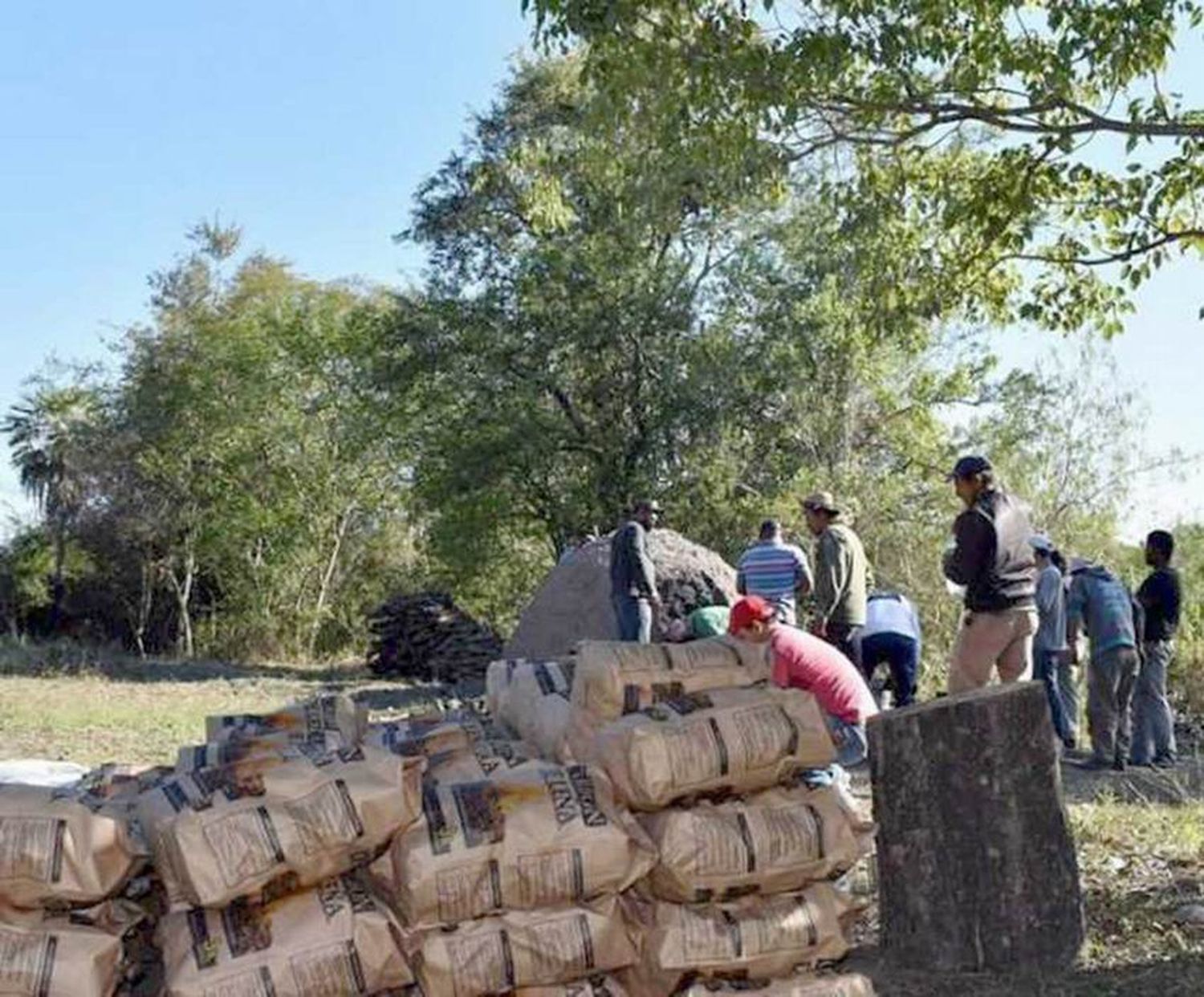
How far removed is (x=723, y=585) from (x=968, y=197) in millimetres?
8808

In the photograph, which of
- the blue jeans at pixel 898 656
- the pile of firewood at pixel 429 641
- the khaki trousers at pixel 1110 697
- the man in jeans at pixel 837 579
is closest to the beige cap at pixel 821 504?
the man in jeans at pixel 837 579

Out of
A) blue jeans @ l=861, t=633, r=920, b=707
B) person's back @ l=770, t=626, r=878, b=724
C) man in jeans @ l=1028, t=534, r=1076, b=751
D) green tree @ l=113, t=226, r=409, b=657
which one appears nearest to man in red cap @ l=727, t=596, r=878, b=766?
person's back @ l=770, t=626, r=878, b=724

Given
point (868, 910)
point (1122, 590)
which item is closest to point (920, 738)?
point (868, 910)

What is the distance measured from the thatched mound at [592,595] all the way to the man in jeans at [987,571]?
733cm

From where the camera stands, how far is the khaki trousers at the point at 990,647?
7.75 metres

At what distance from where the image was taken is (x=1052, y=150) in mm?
7230

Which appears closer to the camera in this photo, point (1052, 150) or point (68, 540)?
point (1052, 150)

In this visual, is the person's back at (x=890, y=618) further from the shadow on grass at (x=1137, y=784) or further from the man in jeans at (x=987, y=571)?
the man in jeans at (x=987, y=571)

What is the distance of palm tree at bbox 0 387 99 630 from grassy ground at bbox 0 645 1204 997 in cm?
1182

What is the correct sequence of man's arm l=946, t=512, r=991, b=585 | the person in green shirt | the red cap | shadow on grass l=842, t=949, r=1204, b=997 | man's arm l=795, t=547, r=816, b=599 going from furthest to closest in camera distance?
man's arm l=795, t=547, r=816, b=599, man's arm l=946, t=512, r=991, b=585, the person in green shirt, the red cap, shadow on grass l=842, t=949, r=1204, b=997

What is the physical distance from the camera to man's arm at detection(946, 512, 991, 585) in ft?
24.9

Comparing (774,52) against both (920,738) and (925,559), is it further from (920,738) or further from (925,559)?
(925,559)

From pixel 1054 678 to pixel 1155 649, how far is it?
0.72 meters

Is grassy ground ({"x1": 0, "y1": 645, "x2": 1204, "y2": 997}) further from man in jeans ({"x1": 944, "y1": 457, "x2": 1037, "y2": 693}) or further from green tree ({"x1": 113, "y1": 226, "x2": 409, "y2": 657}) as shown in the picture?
green tree ({"x1": 113, "y1": 226, "x2": 409, "y2": 657})
